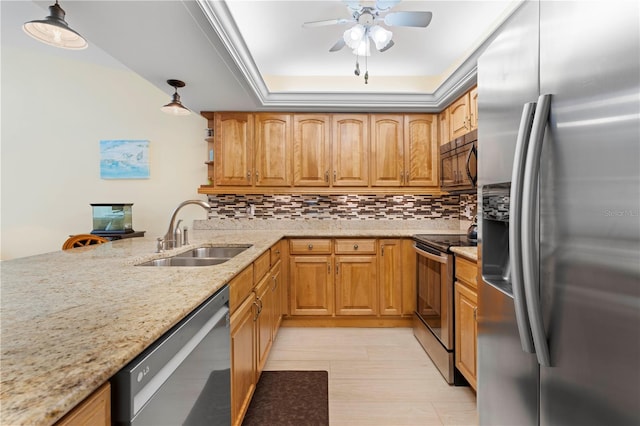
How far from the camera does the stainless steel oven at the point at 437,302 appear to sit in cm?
211

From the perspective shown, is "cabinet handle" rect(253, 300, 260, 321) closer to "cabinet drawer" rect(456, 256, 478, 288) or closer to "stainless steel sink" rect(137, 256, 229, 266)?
"stainless steel sink" rect(137, 256, 229, 266)

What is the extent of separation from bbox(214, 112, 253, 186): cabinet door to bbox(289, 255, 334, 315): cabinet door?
111 cm

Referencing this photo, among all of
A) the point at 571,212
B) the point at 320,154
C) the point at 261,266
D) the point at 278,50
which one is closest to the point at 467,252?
the point at 571,212

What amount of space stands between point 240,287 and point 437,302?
1.56 meters

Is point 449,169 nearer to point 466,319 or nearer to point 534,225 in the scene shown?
point 466,319

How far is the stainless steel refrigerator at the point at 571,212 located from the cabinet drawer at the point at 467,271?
27.2 inches

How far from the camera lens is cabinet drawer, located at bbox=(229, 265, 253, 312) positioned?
1.37 meters

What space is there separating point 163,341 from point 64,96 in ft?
15.0

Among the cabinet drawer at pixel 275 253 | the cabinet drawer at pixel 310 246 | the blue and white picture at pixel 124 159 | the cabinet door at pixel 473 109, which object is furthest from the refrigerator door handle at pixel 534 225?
the blue and white picture at pixel 124 159

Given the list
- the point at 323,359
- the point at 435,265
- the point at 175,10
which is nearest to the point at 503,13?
the point at 435,265

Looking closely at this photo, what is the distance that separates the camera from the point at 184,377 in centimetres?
89

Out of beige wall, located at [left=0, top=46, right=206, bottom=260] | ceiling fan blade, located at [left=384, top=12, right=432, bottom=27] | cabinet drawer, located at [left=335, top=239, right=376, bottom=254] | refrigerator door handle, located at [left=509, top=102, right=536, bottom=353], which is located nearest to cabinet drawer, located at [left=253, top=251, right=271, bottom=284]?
cabinet drawer, located at [left=335, top=239, right=376, bottom=254]

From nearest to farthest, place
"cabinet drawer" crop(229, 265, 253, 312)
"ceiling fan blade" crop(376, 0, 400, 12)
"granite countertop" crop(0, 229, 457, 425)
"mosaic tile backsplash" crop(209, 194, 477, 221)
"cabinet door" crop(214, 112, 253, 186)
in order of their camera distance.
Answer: "granite countertop" crop(0, 229, 457, 425) < "cabinet drawer" crop(229, 265, 253, 312) < "ceiling fan blade" crop(376, 0, 400, 12) < "cabinet door" crop(214, 112, 253, 186) < "mosaic tile backsplash" crop(209, 194, 477, 221)

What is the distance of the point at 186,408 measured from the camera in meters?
0.89
